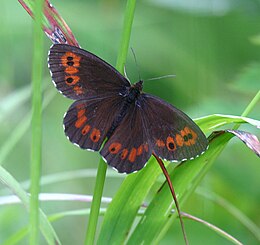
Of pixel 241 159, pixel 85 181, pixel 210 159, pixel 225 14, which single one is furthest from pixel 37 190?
pixel 85 181

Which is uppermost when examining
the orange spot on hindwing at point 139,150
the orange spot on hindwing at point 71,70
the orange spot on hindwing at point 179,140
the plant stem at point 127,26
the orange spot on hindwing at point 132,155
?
the plant stem at point 127,26

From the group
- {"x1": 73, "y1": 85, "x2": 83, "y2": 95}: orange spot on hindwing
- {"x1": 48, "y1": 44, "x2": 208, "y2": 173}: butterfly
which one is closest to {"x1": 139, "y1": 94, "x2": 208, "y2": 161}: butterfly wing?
{"x1": 48, "y1": 44, "x2": 208, "y2": 173}: butterfly

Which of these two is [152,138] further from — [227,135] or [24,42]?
[24,42]

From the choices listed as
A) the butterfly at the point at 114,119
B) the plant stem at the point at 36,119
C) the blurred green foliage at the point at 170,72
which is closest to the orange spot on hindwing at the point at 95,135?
the butterfly at the point at 114,119

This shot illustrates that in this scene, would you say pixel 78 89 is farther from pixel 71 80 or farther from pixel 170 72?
pixel 170 72

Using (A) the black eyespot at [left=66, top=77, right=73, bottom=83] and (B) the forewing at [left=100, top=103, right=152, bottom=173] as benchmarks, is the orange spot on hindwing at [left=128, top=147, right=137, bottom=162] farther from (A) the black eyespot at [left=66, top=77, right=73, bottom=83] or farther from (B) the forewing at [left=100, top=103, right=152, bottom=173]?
(A) the black eyespot at [left=66, top=77, right=73, bottom=83]

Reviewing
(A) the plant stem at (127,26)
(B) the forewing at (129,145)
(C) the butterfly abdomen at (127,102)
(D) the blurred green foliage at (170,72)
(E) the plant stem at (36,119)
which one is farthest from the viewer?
(D) the blurred green foliage at (170,72)

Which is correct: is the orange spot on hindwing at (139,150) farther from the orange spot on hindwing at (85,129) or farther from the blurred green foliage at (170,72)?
the blurred green foliage at (170,72)
